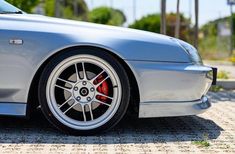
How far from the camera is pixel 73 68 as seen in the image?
405 centimetres

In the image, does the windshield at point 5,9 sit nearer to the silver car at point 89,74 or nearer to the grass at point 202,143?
the silver car at point 89,74

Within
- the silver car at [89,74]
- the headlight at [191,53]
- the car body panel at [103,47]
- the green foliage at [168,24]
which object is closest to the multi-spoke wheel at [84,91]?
the silver car at [89,74]

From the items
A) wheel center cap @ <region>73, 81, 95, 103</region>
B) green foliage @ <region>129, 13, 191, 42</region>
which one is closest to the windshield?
A: wheel center cap @ <region>73, 81, 95, 103</region>

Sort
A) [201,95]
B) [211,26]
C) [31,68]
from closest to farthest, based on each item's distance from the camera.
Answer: [31,68] < [201,95] < [211,26]

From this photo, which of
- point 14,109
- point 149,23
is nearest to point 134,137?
point 14,109

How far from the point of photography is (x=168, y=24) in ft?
104

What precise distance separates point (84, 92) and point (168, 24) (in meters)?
28.3

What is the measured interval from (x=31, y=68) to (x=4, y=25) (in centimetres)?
45

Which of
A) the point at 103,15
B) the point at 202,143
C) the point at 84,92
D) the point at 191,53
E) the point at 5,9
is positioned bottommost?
the point at 202,143

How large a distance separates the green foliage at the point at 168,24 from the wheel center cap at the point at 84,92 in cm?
2825

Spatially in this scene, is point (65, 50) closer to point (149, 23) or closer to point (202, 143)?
point (202, 143)

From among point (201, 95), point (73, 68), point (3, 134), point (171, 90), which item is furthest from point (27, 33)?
point (201, 95)

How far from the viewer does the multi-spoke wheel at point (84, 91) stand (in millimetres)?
3961

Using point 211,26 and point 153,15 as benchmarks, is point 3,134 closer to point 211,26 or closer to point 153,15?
point 153,15
